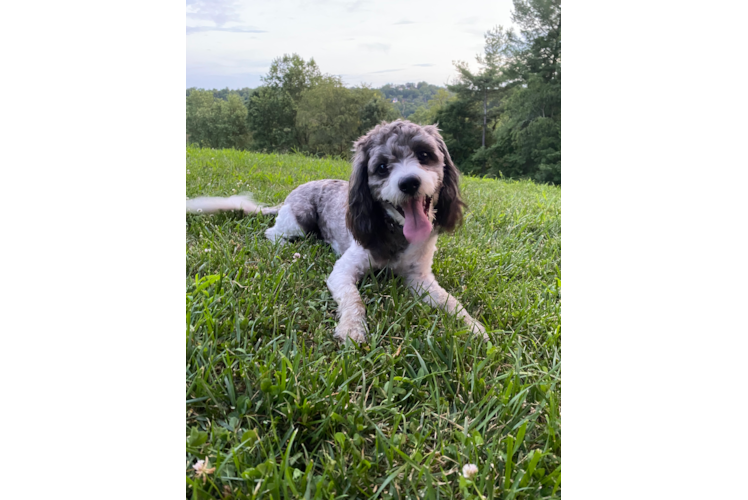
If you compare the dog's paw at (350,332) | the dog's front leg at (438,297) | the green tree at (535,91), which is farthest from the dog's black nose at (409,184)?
the dog's paw at (350,332)

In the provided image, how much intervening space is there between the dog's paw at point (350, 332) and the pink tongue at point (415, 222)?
2.54 ft

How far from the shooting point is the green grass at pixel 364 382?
126cm

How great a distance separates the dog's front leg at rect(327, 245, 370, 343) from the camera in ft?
7.28

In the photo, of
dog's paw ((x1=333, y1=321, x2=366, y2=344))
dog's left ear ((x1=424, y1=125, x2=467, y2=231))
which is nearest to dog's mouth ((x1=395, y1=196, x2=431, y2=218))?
dog's left ear ((x1=424, y1=125, x2=467, y2=231))

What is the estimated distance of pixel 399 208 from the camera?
2.78m

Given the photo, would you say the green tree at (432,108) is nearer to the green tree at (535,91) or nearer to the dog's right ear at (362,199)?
the green tree at (535,91)

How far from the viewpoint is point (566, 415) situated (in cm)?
146

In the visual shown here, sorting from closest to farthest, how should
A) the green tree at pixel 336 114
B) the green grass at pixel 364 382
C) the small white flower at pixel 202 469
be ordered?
the small white flower at pixel 202 469, the green grass at pixel 364 382, the green tree at pixel 336 114

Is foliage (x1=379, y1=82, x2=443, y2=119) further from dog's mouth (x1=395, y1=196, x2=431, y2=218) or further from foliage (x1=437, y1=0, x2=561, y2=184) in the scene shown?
dog's mouth (x1=395, y1=196, x2=431, y2=218)

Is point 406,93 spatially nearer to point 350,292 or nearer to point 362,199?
point 362,199

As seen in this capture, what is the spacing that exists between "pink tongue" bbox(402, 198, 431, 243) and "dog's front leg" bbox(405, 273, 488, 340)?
0.95ft
